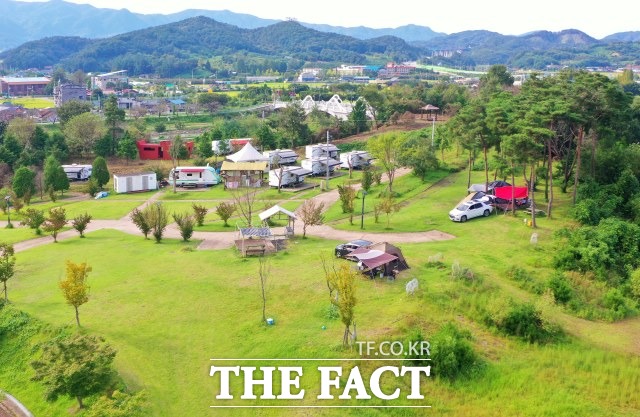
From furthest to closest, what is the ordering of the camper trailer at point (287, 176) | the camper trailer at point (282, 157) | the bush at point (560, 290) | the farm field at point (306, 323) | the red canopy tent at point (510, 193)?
the camper trailer at point (282, 157)
the camper trailer at point (287, 176)
the red canopy tent at point (510, 193)
the bush at point (560, 290)
the farm field at point (306, 323)

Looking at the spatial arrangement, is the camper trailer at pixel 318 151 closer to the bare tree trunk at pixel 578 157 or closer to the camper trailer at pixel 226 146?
the camper trailer at pixel 226 146

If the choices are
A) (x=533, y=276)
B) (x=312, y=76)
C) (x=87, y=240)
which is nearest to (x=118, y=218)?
(x=87, y=240)

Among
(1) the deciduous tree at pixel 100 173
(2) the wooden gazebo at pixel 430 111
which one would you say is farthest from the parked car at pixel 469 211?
(2) the wooden gazebo at pixel 430 111

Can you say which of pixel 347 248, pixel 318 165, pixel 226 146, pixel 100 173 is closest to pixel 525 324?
pixel 347 248

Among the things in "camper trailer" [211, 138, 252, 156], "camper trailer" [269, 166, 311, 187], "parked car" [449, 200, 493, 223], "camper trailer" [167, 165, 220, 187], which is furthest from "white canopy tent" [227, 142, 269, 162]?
"parked car" [449, 200, 493, 223]

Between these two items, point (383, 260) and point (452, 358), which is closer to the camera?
point (452, 358)

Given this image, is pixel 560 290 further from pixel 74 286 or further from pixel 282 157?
pixel 282 157
